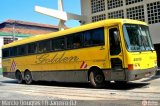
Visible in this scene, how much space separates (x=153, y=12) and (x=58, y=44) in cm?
1163

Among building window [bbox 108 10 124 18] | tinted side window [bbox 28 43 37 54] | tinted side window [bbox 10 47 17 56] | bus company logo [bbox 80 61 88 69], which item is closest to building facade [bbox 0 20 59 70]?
building window [bbox 108 10 124 18]

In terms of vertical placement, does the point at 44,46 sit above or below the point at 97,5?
below

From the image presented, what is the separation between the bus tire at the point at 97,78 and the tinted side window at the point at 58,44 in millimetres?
2839

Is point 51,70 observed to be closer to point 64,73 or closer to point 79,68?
point 64,73

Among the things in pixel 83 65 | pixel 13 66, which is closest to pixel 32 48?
pixel 13 66

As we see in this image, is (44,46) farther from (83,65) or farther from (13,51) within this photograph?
(13,51)

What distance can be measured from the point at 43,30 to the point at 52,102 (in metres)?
58.2

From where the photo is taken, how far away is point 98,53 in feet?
51.6

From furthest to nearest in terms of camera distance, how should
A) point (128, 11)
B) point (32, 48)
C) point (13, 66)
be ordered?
point (128, 11) → point (13, 66) → point (32, 48)

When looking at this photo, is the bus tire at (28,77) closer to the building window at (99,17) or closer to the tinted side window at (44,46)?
the tinted side window at (44,46)

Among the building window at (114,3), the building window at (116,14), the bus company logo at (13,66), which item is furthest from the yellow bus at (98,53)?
the building window at (114,3)

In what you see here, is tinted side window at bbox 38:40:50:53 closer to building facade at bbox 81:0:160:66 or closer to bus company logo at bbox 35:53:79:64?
bus company logo at bbox 35:53:79:64

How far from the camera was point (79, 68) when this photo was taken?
17234 millimetres

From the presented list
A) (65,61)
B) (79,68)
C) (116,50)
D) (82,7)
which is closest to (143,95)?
(116,50)
